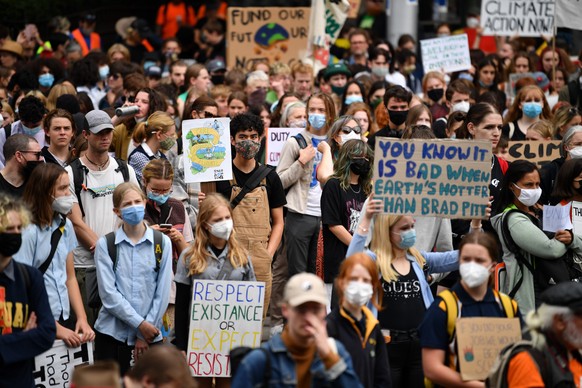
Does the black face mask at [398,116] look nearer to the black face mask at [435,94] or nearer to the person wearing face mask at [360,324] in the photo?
the black face mask at [435,94]

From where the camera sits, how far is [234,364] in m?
6.23

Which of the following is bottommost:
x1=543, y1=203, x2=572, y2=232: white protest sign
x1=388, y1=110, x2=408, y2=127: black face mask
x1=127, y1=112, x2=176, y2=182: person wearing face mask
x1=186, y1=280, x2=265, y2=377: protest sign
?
x1=186, y1=280, x2=265, y2=377: protest sign

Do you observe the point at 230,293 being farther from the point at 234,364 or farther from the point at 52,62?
the point at 52,62

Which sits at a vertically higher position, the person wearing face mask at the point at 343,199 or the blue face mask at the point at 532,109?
the blue face mask at the point at 532,109

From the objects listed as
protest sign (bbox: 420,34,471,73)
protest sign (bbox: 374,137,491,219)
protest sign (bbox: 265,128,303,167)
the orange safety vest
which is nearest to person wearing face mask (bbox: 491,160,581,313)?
protest sign (bbox: 374,137,491,219)

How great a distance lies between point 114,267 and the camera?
8180mm

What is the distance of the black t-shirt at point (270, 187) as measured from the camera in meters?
9.66

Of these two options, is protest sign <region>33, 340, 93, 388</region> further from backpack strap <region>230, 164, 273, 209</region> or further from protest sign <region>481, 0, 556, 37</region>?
protest sign <region>481, 0, 556, 37</region>

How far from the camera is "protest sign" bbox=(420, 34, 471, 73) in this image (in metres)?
16.7

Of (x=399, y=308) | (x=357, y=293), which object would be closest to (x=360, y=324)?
(x=357, y=293)

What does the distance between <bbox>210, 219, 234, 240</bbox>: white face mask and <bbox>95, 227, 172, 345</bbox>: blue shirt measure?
50cm

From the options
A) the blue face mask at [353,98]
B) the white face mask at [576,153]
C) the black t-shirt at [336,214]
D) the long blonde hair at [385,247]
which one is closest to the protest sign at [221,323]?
the long blonde hair at [385,247]

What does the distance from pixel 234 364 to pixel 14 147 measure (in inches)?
131

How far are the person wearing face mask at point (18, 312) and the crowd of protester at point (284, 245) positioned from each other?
12 mm
